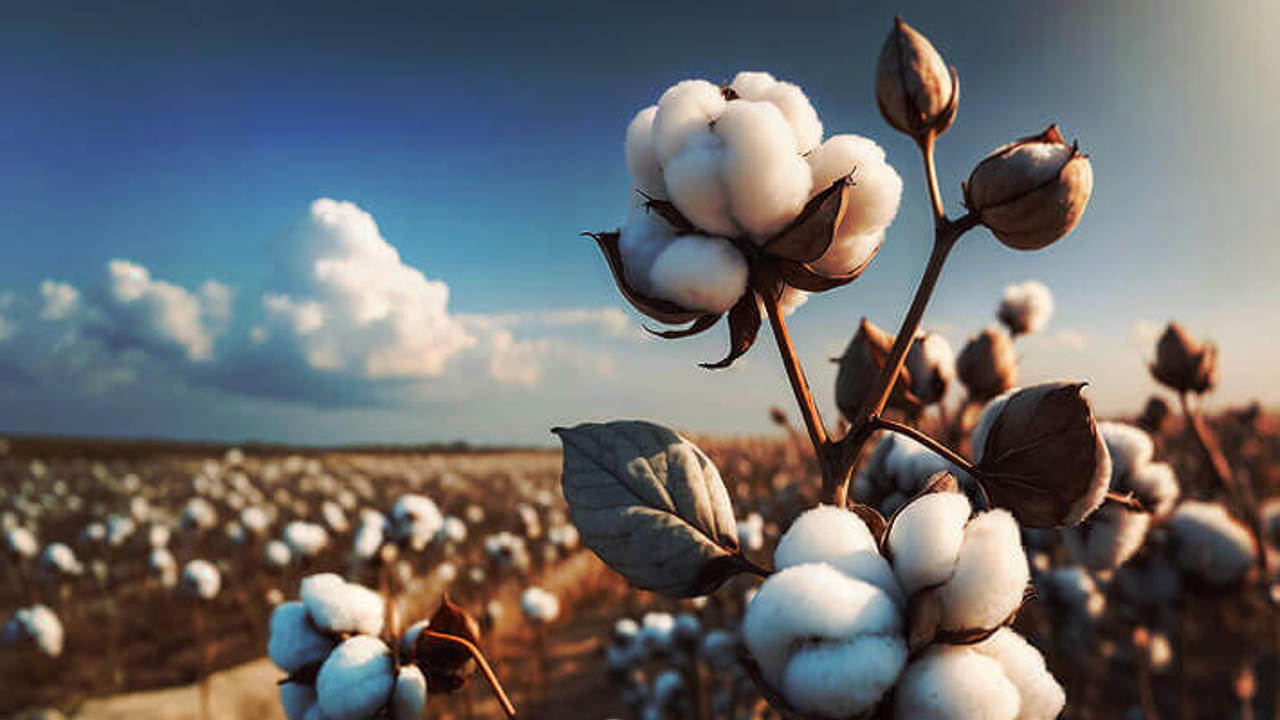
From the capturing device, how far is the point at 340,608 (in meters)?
0.71

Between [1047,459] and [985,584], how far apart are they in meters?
0.17

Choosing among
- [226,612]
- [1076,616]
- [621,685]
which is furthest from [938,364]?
[226,612]

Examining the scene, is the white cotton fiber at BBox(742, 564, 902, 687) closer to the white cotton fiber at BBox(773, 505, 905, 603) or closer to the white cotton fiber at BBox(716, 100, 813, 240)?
the white cotton fiber at BBox(773, 505, 905, 603)

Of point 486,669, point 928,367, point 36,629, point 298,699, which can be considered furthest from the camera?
point 36,629

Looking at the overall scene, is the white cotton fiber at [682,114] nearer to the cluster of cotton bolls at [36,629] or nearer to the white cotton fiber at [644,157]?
the white cotton fiber at [644,157]

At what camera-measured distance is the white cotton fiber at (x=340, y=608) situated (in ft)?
2.33

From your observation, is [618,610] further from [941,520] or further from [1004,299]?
[941,520]

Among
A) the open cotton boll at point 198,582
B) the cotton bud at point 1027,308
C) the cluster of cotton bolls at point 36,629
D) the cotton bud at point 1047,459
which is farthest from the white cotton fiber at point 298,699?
the cluster of cotton bolls at point 36,629

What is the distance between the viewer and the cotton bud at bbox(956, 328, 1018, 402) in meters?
0.96

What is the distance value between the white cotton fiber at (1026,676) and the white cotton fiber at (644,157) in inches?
13.7

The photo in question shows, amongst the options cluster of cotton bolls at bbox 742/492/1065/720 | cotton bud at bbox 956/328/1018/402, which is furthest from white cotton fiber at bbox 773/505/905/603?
cotton bud at bbox 956/328/1018/402

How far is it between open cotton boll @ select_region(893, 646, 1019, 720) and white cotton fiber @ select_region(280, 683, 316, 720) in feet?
2.03

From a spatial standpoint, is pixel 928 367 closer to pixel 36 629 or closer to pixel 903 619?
pixel 903 619

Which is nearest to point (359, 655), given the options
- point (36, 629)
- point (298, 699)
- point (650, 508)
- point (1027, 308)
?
point (298, 699)
